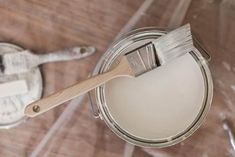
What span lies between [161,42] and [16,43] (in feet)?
0.79

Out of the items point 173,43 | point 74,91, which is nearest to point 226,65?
point 173,43

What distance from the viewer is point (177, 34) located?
758 mm

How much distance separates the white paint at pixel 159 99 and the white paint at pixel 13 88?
0.45 ft

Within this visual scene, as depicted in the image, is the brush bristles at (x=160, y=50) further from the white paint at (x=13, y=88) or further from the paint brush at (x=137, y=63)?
the white paint at (x=13, y=88)

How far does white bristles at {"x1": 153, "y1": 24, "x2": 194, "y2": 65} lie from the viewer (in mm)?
756

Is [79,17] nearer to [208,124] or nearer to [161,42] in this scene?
[161,42]

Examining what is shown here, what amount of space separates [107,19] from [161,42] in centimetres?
11

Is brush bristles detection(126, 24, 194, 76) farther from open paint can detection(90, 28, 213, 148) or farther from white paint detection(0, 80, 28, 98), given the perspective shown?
white paint detection(0, 80, 28, 98)

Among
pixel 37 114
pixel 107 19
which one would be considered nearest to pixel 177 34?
pixel 107 19

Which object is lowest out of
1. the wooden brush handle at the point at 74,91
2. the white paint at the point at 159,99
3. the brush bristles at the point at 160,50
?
the white paint at the point at 159,99

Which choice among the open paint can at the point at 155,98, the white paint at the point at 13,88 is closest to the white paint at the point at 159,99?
the open paint can at the point at 155,98

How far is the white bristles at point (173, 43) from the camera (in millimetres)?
756

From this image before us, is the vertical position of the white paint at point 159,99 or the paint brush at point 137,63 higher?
the paint brush at point 137,63

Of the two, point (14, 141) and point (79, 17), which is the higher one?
point (79, 17)
